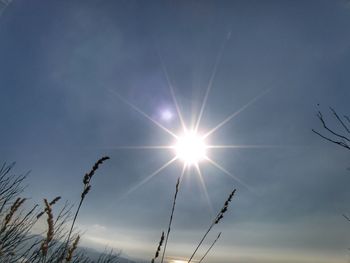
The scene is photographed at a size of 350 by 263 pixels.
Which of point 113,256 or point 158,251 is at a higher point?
point 113,256

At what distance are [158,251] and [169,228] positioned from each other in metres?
0.35

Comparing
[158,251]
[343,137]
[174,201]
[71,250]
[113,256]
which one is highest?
[113,256]

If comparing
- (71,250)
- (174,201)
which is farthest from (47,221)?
(174,201)

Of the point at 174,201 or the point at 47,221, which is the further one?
the point at 174,201

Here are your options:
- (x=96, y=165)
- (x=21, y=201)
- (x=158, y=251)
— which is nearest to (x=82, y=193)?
(x=96, y=165)

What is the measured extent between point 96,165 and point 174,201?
0.91 metres

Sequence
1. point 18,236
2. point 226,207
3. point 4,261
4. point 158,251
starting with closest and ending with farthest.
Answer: point 158,251 → point 226,207 → point 4,261 → point 18,236

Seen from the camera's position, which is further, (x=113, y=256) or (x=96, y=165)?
(x=113, y=256)

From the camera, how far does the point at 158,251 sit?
2.26 meters

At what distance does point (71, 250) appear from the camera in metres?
1.68

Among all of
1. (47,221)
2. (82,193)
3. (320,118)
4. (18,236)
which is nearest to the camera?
(47,221)

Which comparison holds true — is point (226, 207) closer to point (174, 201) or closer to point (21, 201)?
point (174, 201)

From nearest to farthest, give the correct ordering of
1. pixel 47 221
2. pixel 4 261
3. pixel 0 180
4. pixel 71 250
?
pixel 47 221 < pixel 71 250 < pixel 4 261 < pixel 0 180

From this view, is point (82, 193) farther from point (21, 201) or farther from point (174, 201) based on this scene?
point (174, 201)
